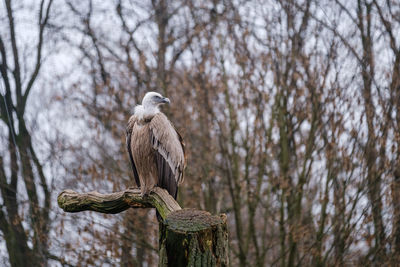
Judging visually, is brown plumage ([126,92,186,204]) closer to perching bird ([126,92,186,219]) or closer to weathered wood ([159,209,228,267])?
perching bird ([126,92,186,219])

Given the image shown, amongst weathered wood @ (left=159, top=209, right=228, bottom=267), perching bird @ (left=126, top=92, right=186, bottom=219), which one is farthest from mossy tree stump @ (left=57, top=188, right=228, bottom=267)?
perching bird @ (left=126, top=92, right=186, bottom=219)

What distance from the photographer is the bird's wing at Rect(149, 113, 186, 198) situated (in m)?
5.09

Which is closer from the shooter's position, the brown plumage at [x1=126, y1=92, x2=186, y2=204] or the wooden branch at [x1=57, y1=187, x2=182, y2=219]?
the wooden branch at [x1=57, y1=187, x2=182, y2=219]

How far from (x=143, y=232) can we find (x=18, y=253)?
9.65ft

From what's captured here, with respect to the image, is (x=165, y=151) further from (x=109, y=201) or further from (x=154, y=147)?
(x=109, y=201)

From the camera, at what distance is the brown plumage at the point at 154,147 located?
201 inches

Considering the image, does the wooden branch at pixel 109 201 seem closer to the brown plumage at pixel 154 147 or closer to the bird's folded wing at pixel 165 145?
the brown plumage at pixel 154 147

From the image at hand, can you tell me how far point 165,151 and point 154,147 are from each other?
0.45 ft

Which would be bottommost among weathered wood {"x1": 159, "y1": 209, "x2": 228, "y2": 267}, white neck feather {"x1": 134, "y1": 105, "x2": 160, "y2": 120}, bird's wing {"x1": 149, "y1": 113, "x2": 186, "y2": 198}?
weathered wood {"x1": 159, "y1": 209, "x2": 228, "y2": 267}

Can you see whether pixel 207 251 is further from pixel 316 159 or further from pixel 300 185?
pixel 316 159

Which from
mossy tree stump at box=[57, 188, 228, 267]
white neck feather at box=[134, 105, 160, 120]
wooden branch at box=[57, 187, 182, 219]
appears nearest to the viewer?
mossy tree stump at box=[57, 188, 228, 267]

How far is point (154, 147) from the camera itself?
5082mm

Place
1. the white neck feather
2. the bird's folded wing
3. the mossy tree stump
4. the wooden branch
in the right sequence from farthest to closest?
the white neck feather → the bird's folded wing → the wooden branch → the mossy tree stump

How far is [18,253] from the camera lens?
9.92 meters
